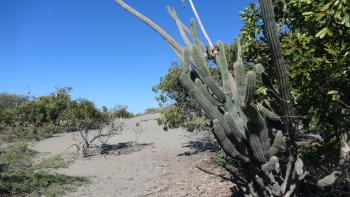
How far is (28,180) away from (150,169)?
380 centimetres

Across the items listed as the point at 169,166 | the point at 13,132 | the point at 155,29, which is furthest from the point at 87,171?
the point at 13,132

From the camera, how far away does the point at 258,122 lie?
4953mm

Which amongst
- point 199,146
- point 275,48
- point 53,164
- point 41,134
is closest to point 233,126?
point 275,48

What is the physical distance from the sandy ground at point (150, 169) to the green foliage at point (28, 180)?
1.58ft

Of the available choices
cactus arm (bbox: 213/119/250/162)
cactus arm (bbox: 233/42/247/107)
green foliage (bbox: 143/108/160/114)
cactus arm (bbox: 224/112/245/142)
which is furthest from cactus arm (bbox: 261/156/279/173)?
green foliage (bbox: 143/108/160/114)

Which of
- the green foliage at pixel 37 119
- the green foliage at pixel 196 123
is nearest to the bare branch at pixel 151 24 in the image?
the green foliage at pixel 196 123

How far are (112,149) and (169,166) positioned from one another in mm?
5834

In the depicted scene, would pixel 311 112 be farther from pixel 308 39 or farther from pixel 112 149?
pixel 112 149

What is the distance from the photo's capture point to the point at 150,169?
13.2 metres

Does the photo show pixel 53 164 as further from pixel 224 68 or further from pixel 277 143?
pixel 277 143

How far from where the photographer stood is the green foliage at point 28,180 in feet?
32.7

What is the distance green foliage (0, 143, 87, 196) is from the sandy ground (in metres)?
0.48

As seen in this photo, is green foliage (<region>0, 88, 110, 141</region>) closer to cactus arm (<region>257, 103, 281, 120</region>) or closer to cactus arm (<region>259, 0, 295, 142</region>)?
cactus arm (<region>257, 103, 281, 120</region>)

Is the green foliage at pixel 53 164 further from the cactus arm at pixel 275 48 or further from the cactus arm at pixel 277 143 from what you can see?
the cactus arm at pixel 275 48
